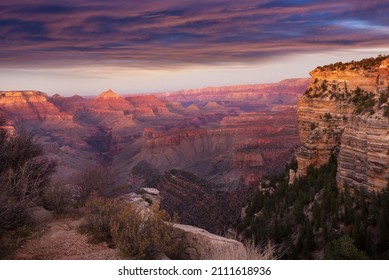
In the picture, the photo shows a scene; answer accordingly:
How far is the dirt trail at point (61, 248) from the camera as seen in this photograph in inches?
233

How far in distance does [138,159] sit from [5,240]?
344ft

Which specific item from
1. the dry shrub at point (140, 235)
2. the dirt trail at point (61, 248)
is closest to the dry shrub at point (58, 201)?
the dirt trail at point (61, 248)

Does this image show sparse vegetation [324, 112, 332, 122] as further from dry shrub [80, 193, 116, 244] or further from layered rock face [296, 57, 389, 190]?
dry shrub [80, 193, 116, 244]

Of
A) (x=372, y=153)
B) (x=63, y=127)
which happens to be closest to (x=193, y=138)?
(x=63, y=127)

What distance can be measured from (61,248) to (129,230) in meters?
1.27

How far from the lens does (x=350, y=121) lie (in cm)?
2098

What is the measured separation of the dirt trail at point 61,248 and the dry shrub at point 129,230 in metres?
0.20

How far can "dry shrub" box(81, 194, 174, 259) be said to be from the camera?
5859mm

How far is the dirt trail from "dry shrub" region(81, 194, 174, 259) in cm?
20

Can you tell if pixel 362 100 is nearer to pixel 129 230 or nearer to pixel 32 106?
pixel 129 230

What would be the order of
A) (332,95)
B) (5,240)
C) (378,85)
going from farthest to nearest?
(332,95), (378,85), (5,240)

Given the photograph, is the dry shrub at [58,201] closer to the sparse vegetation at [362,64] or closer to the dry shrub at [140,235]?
the dry shrub at [140,235]
